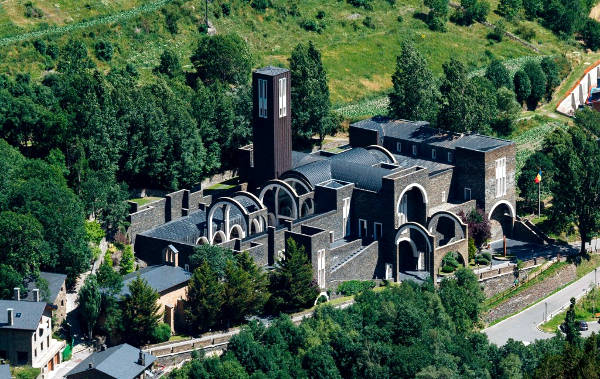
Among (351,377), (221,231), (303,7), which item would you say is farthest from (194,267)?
(303,7)

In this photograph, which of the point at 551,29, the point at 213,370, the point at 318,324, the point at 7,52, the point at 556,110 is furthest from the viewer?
the point at 551,29

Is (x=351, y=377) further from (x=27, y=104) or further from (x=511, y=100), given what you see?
(x=511, y=100)

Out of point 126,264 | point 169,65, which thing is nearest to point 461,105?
point 169,65

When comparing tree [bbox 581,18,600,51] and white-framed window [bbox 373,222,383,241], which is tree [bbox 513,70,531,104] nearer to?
tree [bbox 581,18,600,51]

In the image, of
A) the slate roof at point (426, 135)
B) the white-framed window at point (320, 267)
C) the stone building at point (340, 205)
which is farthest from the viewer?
the slate roof at point (426, 135)

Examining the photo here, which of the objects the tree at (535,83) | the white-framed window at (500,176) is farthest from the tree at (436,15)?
the white-framed window at (500,176)

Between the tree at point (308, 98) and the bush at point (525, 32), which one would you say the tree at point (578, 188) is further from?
the bush at point (525, 32)

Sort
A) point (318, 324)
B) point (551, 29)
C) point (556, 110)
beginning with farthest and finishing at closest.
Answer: point (551, 29) < point (556, 110) < point (318, 324)
